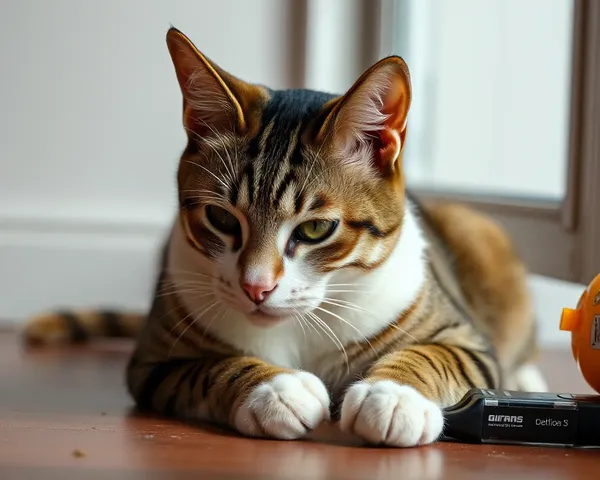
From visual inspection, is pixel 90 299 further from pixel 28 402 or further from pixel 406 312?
pixel 406 312

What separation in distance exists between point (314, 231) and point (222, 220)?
0.45 feet

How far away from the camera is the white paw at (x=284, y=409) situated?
131cm

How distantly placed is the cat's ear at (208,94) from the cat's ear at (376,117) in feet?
0.46

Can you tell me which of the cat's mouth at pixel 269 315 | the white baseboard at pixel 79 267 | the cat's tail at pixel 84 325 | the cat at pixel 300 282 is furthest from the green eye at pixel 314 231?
the white baseboard at pixel 79 267

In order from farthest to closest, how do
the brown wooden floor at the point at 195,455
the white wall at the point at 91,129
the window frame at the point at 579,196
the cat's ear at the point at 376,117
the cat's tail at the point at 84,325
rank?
the white wall at the point at 91,129, the cat's tail at the point at 84,325, the window frame at the point at 579,196, the cat's ear at the point at 376,117, the brown wooden floor at the point at 195,455

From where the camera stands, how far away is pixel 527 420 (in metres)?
1.33

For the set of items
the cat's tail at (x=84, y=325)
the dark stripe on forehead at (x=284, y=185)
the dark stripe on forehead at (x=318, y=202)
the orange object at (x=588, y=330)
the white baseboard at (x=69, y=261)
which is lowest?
the cat's tail at (x=84, y=325)

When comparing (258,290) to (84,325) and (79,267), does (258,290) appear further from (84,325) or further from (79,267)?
(79,267)

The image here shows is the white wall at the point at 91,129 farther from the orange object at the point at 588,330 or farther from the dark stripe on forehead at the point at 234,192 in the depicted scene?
the orange object at the point at 588,330

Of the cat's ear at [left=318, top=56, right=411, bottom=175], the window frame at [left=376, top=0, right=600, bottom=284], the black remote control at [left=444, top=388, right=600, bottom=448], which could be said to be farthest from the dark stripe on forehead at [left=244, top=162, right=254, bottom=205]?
the window frame at [left=376, top=0, right=600, bottom=284]

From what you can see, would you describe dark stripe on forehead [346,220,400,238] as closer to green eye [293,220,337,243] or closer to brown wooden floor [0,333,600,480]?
green eye [293,220,337,243]

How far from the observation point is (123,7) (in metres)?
2.61

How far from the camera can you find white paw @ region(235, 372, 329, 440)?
1310 mm

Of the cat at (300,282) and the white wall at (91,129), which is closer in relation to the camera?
the cat at (300,282)
